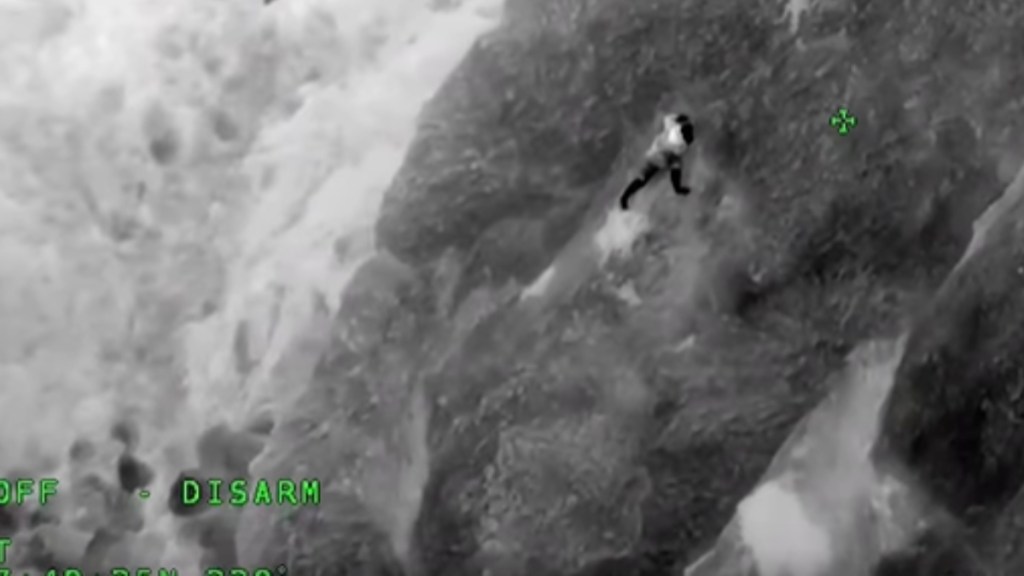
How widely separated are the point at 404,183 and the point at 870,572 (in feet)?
19.6

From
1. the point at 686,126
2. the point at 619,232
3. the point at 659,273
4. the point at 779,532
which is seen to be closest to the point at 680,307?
the point at 659,273

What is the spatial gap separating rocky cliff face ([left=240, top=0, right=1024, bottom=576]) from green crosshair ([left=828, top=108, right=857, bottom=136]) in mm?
74

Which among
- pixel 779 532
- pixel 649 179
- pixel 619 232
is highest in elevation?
pixel 649 179

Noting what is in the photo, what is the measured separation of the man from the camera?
1330cm

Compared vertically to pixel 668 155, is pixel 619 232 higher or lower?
lower

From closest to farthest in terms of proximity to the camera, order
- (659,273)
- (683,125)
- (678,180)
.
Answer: (683,125) < (678,180) < (659,273)

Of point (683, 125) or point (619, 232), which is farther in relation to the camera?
point (619, 232)

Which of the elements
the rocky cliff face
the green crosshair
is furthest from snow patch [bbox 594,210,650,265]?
the green crosshair

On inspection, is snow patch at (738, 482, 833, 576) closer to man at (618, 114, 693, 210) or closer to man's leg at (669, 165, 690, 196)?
man's leg at (669, 165, 690, 196)

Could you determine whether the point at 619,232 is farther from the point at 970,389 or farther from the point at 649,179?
the point at 970,389

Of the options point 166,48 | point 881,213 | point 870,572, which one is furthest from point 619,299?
point 166,48

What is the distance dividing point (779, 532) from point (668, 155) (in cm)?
366

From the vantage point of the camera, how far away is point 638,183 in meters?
13.7

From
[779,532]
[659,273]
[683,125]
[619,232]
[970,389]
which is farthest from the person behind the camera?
[619,232]
